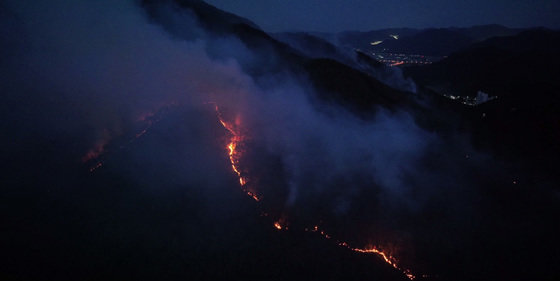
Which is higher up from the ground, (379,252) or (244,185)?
(379,252)

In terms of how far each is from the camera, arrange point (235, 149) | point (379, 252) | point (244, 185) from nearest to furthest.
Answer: point (379, 252), point (244, 185), point (235, 149)

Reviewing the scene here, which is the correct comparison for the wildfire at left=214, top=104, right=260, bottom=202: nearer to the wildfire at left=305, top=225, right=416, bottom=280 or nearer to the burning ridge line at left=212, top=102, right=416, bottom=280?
the burning ridge line at left=212, top=102, right=416, bottom=280

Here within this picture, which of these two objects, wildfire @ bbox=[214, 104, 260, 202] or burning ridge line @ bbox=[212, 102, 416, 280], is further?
wildfire @ bbox=[214, 104, 260, 202]

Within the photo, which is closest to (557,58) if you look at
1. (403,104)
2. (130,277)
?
(403,104)

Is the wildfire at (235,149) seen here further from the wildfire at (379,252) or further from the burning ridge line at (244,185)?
the wildfire at (379,252)

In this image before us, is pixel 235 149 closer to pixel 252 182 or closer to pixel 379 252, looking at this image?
pixel 252 182

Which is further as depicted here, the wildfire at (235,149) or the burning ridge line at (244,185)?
the wildfire at (235,149)

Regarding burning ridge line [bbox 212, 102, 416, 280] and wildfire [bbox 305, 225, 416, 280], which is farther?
burning ridge line [bbox 212, 102, 416, 280]

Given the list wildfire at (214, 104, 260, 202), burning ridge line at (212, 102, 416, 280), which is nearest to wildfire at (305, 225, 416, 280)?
burning ridge line at (212, 102, 416, 280)

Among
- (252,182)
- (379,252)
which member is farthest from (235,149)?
(379,252)

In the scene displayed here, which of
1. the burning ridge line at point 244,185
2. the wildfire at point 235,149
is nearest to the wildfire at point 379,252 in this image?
the burning ridge line at point 244,185

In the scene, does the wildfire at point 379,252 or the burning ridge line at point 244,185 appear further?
the burning ridge line at point 244,185
